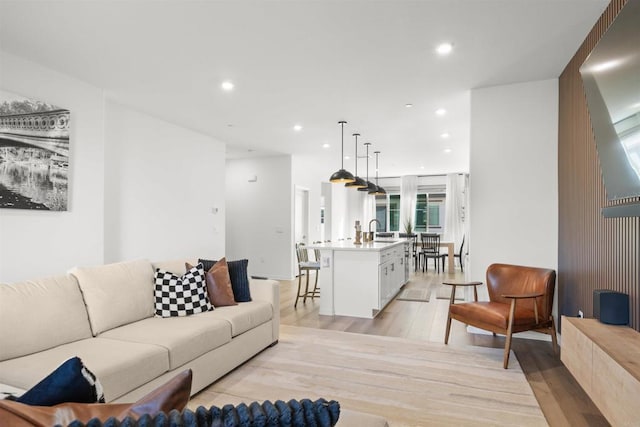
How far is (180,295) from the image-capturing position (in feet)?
9.91

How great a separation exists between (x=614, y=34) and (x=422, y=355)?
2.75 metres

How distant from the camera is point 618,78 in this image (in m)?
1.96

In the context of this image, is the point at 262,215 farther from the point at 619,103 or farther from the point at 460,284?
the point at 619,103

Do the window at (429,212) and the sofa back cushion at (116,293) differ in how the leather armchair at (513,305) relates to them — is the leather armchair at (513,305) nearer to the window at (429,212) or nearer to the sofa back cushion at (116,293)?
the sofa back cushion at (116,293)

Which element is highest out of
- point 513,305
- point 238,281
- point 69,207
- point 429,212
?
point 429,212

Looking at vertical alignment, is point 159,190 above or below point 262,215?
above

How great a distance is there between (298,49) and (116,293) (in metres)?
2.47

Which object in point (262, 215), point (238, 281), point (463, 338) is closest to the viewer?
point (238, 281)

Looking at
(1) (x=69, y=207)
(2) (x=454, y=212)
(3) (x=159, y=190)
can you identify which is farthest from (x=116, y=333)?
(2) (x=454, y=212)

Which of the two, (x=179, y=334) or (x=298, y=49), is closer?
(x=179, y=334)

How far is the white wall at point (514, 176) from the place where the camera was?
12.3 ft

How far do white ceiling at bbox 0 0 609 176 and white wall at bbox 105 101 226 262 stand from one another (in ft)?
1.36

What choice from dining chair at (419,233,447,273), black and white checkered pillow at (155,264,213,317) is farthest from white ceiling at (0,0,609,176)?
dining chair at (419,233,447,273)

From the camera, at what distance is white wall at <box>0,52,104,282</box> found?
123 inches
